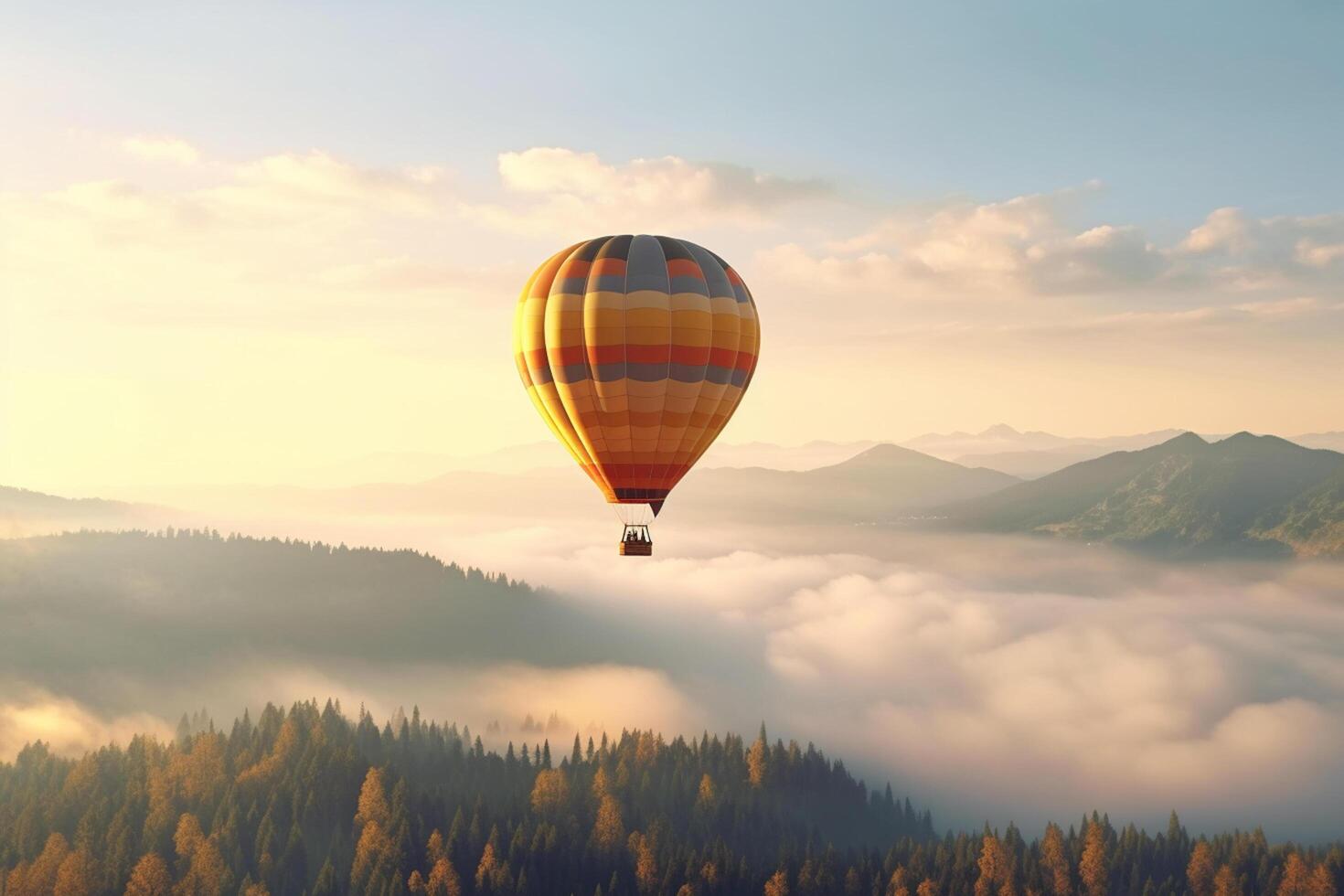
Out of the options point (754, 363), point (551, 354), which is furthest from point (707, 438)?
point (551, 354)

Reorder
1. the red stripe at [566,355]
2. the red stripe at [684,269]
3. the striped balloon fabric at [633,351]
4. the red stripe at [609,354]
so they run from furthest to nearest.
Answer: the red stripe at [684,269] < the red stripe at [566,355] < the striped balloon fabric at [633,351] < the red stripe at [609,354]

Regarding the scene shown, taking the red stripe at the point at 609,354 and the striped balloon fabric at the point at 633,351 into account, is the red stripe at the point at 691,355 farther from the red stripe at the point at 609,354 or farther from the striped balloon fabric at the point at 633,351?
the red stripe at the point at 609,354

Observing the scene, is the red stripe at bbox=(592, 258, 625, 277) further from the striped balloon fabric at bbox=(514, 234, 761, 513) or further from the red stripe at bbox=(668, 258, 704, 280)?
the red stripe at bbox=(668, 258, 704, 280)

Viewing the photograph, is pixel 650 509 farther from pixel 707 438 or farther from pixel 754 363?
pixel 754 363

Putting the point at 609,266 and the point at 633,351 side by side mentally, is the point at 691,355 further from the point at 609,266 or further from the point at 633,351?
the point at 609,266

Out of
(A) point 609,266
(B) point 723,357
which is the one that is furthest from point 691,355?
(A) point 609,266

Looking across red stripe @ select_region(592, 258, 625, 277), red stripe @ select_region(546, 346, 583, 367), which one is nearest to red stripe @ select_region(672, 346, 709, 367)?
red stripe @ select_region(546, 346, 583, 367)

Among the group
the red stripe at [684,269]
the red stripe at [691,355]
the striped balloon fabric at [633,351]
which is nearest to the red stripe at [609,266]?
the striped balloon fabric at [633,351]
